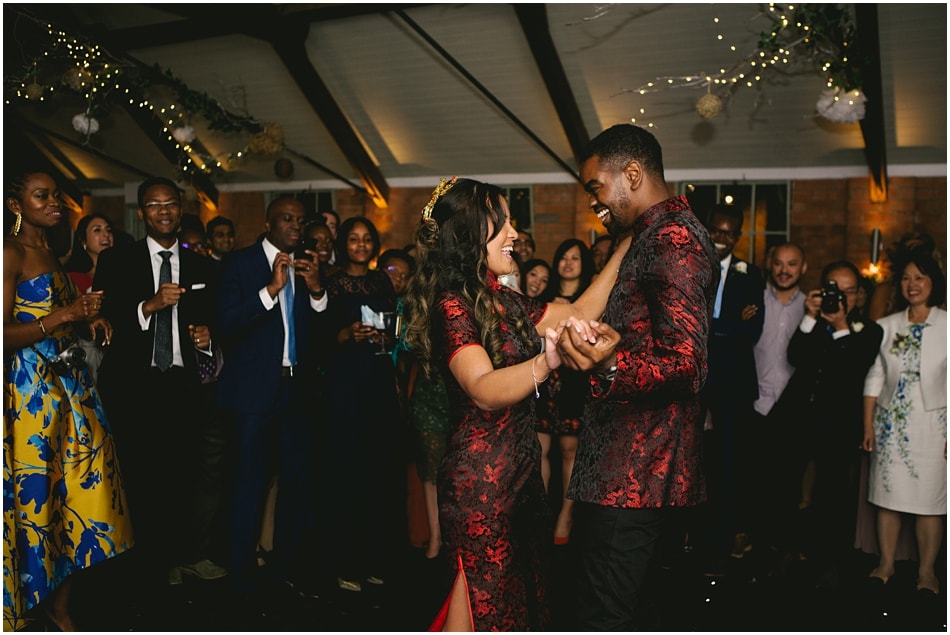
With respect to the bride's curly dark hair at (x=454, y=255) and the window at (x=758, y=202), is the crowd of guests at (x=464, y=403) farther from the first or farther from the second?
the window at (x=758, y=202)

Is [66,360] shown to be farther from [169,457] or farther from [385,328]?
[385,328]

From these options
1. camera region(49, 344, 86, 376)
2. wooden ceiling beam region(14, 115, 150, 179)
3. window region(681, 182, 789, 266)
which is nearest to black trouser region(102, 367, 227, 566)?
camera region(49, 344, 86, 376)

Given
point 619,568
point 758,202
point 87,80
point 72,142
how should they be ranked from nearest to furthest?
→ 1. point 619,568
2. point 87,80
3. point 758,202
4. point 72,142

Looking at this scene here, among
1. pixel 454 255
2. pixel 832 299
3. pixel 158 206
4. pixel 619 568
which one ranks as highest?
pixel 158 206

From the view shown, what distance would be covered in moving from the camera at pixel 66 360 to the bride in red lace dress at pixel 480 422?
54.2 inches

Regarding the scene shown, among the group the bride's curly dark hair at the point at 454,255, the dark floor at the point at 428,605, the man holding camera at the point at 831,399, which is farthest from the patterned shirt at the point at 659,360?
the man holding camera at the point at 831,399

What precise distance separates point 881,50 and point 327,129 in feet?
19.4

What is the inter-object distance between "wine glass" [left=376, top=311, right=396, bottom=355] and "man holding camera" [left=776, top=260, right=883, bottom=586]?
2.03 m

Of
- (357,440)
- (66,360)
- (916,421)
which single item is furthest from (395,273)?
(916,421)

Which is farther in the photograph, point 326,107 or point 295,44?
point 326,107

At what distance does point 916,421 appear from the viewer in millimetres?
3506

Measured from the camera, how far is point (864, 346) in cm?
363

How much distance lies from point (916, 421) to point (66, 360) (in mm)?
3570

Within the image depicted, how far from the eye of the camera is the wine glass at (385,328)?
11.3 feet
